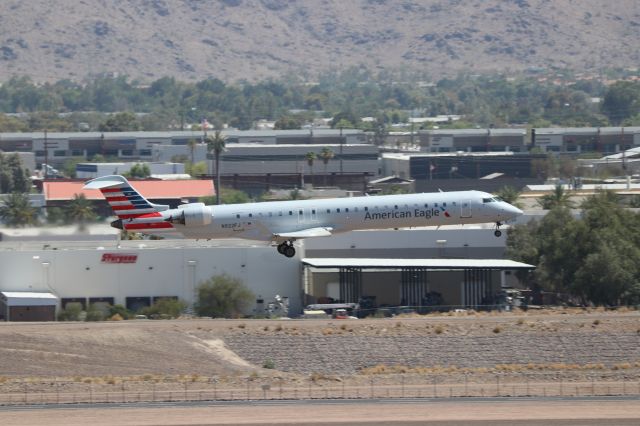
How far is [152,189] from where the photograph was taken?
155m

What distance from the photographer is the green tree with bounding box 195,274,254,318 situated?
9706 centimetres

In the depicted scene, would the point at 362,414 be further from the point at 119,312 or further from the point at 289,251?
the point at 119,312

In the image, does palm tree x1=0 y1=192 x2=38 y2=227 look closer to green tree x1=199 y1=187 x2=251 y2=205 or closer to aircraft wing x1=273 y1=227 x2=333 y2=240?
green tree x1=199 y1=187 x2=251 y2=205

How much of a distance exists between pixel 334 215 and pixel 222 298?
13099 mm

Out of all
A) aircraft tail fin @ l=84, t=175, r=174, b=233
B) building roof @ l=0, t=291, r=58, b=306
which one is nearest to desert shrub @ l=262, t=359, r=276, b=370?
aircraft tail fin @ l=84, t=175, r=174, b=233

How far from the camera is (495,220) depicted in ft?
294

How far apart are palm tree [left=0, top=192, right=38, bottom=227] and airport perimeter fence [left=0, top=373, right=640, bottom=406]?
39308 mm

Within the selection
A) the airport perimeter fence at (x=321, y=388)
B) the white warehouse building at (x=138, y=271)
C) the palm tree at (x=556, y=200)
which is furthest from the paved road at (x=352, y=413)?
the palm tree at (x=556, y=200)

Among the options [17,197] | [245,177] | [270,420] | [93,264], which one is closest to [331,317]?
[93,264]

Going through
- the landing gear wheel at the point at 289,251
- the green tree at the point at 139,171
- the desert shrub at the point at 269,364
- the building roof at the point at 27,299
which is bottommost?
the desert shrub at the point at 269,364

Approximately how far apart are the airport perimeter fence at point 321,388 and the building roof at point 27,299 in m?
21.7

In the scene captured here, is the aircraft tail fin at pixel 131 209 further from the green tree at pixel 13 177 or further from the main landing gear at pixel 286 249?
the green tree at pixel 13 177

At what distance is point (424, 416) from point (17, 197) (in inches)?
3211

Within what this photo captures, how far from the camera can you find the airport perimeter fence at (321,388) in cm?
7062
